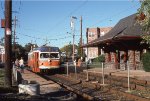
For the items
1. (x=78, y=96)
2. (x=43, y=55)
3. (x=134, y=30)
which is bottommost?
(x=78, y=96)

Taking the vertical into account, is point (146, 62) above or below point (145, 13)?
below

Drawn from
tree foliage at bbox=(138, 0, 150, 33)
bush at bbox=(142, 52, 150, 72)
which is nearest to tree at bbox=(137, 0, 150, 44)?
tree foliage at bbox=(138, 0, 150, 33)

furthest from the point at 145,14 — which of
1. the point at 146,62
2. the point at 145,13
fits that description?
the point at 146,62

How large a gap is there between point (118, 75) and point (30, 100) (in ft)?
53.6

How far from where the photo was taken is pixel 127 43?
36906 millimetres

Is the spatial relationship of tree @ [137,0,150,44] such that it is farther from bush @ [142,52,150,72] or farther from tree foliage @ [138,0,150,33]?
bush @ [142,52,150,72]

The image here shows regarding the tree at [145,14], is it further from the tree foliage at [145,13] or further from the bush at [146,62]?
the bush at [146,62]

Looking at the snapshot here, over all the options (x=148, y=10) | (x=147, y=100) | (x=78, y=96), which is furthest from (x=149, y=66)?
(x=147, y=100)

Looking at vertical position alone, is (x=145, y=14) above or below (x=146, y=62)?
above

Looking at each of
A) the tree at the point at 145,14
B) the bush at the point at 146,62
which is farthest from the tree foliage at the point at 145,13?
the bush at the point at 146,62

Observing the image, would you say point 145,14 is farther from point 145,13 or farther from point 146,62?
point 146,62

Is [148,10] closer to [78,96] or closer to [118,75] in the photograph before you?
[78,96]

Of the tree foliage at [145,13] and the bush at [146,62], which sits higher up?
the tree foliage at [145,13]

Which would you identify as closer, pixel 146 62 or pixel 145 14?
pixel 145 14
